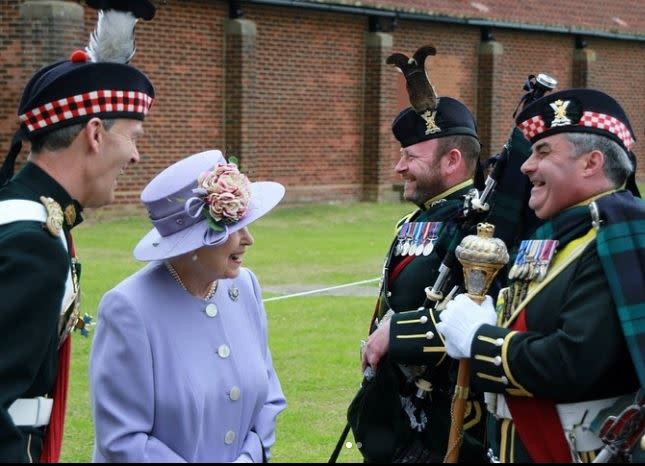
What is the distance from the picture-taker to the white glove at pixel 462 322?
3.93m

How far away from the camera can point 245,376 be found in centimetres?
390

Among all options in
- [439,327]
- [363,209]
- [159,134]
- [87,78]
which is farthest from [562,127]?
[363,209]

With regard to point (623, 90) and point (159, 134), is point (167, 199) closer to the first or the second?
point (159, 134)

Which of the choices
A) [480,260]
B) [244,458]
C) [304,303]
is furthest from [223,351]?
[304,303]

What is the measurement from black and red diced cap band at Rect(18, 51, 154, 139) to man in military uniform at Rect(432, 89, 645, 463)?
1345 mm

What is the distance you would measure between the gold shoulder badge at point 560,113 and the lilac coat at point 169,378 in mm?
1332

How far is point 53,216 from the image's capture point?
3.40 m

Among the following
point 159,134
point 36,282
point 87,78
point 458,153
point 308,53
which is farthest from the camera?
point 308,53

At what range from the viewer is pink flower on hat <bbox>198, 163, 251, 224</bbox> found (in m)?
3.80

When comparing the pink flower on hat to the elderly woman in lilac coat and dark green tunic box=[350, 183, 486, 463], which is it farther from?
dark green tunic box=[350, 183, 486, 463]

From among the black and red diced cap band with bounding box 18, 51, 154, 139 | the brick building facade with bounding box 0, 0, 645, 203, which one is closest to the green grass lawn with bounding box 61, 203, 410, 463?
the brick building facade with bounding box 0, 0, 645, 203

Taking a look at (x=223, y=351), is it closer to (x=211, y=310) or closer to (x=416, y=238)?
(x=211, y=310)

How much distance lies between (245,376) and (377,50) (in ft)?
68.2

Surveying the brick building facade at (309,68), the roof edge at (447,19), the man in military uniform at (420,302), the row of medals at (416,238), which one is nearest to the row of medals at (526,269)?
the man in military uniform at (420,302)
